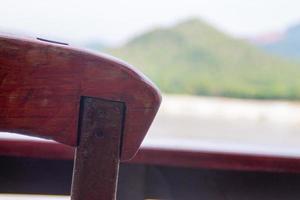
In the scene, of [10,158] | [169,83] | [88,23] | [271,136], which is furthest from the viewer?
[169,83]

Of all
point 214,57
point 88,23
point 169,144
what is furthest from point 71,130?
point 214,57

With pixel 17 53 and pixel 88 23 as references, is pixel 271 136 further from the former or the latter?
pixel 17 53

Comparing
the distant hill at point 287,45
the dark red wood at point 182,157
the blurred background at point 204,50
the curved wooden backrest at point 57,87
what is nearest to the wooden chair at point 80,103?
the curved wooden backrest at point 57,87

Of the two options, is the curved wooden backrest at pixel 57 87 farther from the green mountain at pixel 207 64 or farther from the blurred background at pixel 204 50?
the green mountain at pixel 207 64

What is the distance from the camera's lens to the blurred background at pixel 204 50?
1839 mm

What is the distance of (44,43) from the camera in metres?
0.33

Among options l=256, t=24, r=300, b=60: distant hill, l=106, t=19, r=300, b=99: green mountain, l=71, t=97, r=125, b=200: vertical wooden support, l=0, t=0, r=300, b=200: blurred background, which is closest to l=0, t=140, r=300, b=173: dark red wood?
l=71, t=97, r=125, b=200: vertical wooden support

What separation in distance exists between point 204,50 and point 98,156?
8.42 feet

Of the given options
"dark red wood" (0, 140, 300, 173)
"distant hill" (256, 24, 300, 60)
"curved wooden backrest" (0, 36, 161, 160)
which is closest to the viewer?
"curved wooden backrest" (0, 36, 161, 160)

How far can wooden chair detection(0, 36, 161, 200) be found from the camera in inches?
13.0

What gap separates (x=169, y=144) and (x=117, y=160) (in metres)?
0.42

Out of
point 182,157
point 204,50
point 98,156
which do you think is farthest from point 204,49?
point 98,156

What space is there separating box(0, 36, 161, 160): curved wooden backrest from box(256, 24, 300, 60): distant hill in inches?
68.3

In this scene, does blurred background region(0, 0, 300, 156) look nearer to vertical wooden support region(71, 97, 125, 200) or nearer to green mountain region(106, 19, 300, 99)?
green mountain region(106, 19, 300, 99)
